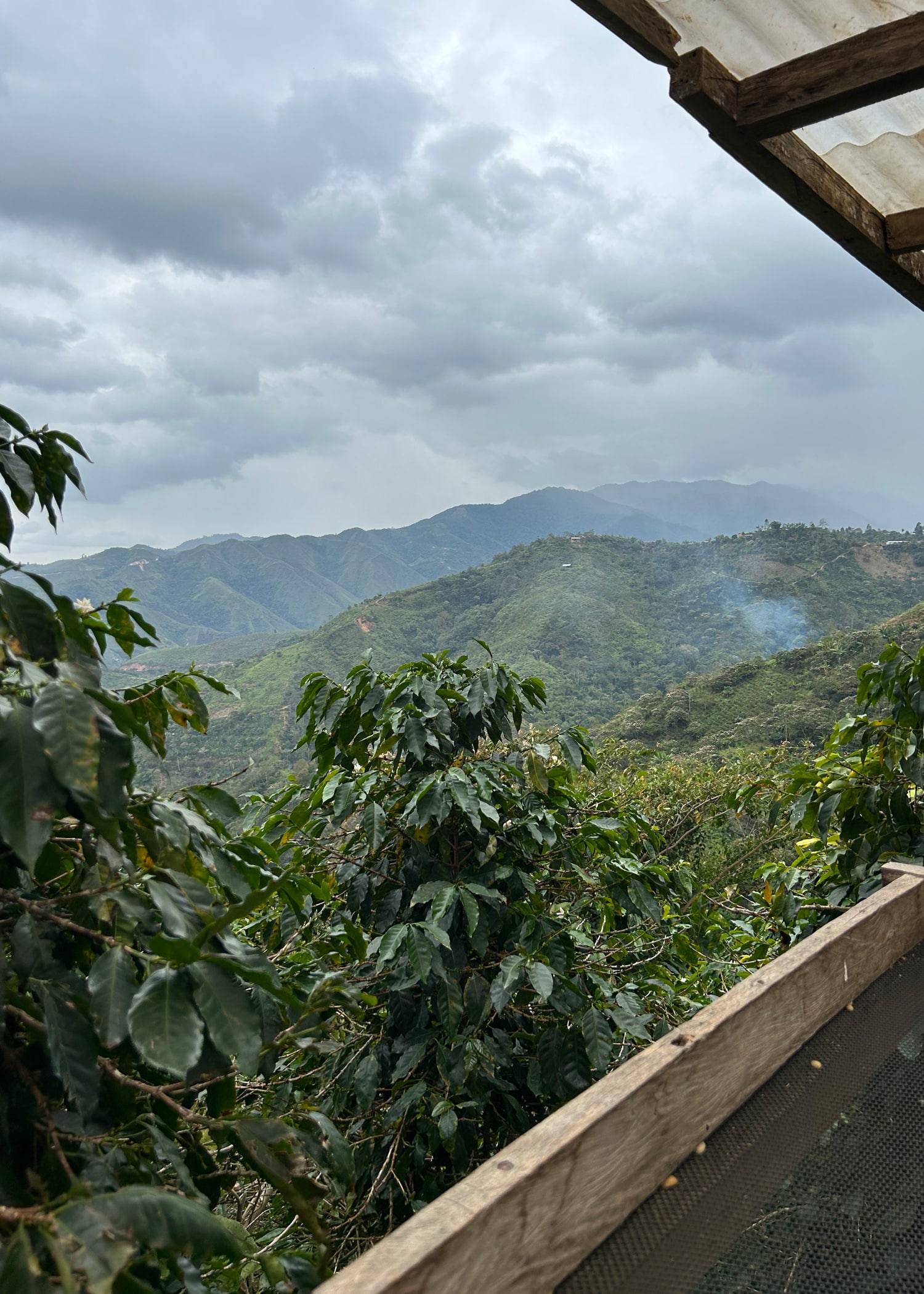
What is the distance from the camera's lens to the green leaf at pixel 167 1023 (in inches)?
21.8

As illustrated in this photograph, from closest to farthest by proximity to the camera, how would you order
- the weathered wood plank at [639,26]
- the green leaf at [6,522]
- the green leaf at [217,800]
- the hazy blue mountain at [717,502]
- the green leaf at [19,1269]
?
the green leaf at [19,1269], the green leaf at [6,522], the green leaf at [217,800], the weathered wood plank at [639,26], the hazy blue mountain at [717,502]

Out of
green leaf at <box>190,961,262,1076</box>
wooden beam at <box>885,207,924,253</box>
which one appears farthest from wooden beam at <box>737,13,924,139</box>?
green leaf at <box>190,961,262,1076</box>

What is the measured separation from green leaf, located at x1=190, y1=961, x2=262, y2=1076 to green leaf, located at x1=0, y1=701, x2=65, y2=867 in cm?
15

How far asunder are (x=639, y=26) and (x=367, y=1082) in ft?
5.99

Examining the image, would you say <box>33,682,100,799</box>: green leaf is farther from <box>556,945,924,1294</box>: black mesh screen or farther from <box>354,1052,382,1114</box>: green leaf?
<box>354,1052,382,1114</box>: green leaf

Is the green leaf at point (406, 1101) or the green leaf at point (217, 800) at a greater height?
A: the green leaf at point (217, 800)

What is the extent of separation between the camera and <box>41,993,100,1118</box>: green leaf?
25.5 inches

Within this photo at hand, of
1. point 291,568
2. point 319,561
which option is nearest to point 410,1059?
point 291,568

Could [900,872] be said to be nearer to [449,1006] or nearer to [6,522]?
[449,1006]

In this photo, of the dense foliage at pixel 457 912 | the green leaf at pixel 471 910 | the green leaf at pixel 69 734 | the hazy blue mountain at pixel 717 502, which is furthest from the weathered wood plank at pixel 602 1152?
the hazy blue mountain at pixel 717 502

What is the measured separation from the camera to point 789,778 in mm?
2166

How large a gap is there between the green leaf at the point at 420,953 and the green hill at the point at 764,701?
751 inches

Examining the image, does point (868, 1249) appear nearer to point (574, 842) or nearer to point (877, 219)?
point (574, 842)

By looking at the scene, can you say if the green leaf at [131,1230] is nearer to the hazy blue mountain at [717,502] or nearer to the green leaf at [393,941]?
the green leaf at [393,941]
